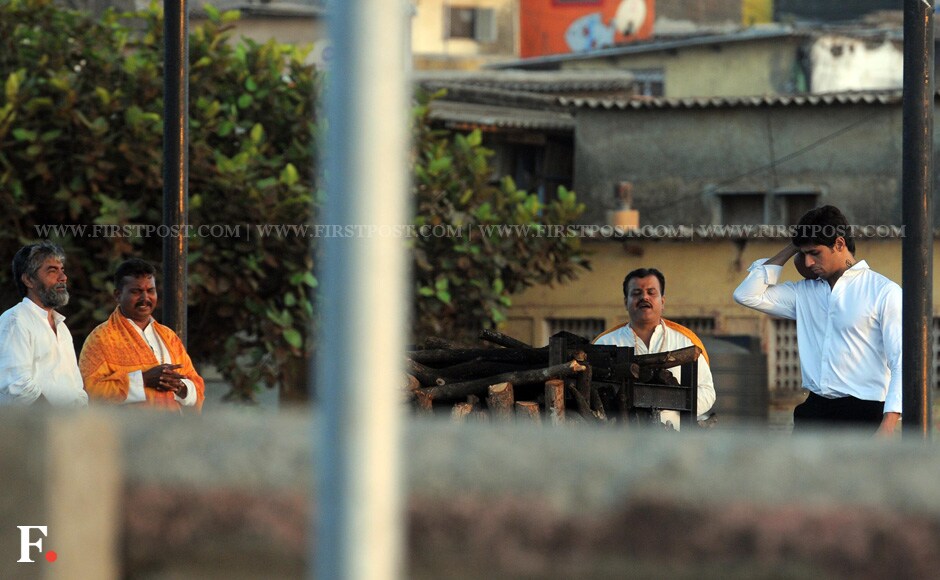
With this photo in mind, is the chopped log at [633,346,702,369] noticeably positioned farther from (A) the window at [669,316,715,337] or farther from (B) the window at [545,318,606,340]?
(B) the window at [545,318,606,340]

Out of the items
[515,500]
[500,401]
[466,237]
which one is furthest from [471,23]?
[515,500]

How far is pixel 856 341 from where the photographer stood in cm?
664

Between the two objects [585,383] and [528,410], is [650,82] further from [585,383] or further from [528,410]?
[528,410]

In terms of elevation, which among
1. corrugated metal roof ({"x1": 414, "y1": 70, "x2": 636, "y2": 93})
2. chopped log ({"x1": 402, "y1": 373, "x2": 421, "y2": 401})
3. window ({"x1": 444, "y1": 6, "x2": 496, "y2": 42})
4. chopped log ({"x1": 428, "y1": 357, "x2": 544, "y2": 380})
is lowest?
chopped log ({"x1": 402, "y1": 373, "x2": 421, "y2": 401})

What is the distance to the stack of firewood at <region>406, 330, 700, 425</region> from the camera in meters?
6.72

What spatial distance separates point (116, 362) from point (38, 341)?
0.52m

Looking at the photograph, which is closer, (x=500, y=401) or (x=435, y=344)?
(x=500, y=401)

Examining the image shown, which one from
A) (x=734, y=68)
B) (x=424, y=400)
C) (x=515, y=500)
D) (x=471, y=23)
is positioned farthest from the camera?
(x=471, y=23)

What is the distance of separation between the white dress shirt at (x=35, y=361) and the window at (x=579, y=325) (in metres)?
10.9

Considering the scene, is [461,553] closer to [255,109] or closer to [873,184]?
[255,109]

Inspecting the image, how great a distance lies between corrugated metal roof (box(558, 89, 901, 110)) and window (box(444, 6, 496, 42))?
17.6m

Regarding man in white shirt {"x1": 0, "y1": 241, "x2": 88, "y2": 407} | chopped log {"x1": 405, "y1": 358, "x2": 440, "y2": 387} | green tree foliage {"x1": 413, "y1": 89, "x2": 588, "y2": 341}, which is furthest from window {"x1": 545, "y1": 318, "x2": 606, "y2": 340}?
man in white shirt {"x1": 0, "y1": 241, "x2": 88, "y2": 407}

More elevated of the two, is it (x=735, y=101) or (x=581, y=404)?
(x=735, y=101)

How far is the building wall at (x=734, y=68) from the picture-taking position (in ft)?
81.7
